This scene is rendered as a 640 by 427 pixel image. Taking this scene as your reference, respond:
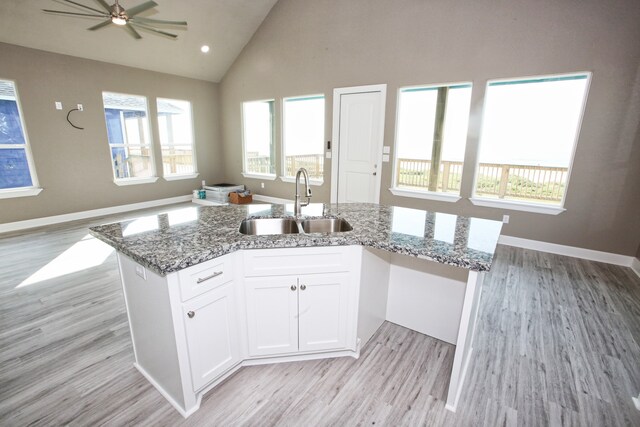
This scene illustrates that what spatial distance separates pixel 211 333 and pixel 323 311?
645 millimetres

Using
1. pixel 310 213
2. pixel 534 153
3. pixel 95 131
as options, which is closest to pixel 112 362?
pixel 310 213

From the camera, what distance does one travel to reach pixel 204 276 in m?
1.49

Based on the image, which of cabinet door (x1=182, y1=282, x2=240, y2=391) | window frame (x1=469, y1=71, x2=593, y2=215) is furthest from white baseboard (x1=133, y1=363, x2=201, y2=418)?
window frame (x1=469, y1=71, x2=593, y2=215)

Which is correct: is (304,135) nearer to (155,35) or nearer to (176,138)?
(176,138)

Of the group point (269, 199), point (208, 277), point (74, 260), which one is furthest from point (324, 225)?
point (269, 199)

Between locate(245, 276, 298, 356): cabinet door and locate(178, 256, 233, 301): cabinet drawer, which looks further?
locate(245, 276, 298, 356): cabinet door

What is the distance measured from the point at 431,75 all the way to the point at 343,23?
5.63 ft

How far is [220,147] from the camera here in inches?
284

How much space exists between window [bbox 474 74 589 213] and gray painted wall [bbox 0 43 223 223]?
5.84 meters

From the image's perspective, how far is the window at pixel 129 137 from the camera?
5379mm

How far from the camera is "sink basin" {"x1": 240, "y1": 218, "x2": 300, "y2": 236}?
2100 mm

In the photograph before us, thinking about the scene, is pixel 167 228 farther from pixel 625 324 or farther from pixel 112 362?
pixel 625 324

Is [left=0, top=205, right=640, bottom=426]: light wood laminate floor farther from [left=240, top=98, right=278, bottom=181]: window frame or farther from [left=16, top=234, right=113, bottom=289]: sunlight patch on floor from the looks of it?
[left=240, top=98, right=278, bottom=181]: window frame

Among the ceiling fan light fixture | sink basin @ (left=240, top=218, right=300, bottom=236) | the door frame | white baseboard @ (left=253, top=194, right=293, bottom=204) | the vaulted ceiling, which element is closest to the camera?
sink basin @ (left=240, top=218, right=300, bottom=236)
